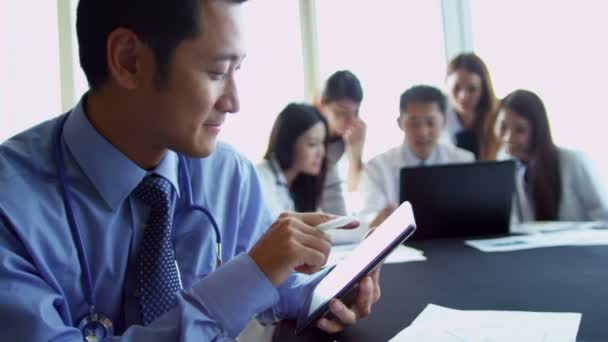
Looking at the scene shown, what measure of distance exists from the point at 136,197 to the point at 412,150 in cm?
191

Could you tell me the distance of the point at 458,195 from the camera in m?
1.64

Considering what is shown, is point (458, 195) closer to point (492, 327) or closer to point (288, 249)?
point (492, 327)

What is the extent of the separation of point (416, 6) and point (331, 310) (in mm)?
3181

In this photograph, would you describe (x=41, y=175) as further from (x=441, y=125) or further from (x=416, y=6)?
(x=416, y=6)

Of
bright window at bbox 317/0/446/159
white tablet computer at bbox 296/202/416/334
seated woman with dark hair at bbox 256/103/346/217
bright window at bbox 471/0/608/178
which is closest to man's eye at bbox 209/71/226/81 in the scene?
white tablet computer at bbox 296/202/416/334

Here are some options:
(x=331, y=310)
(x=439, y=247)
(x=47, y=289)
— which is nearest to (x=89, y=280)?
(x=47, y=289)

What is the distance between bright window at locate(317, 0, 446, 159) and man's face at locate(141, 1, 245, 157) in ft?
8.17

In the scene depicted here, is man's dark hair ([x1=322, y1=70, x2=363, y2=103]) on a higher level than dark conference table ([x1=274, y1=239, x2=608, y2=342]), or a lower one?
higher

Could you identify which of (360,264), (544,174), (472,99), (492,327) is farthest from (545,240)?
(472,99)

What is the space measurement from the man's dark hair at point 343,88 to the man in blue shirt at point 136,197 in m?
2.08

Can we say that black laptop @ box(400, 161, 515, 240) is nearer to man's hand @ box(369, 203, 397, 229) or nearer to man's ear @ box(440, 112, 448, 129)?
man's hand @ box(369, 203, 397, 229)

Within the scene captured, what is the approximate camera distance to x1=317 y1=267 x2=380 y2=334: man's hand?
82 centimetres

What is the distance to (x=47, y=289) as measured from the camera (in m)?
0.72

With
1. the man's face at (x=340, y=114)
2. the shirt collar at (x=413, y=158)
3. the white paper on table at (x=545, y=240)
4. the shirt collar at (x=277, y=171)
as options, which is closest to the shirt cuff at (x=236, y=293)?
the white paper on table at (x=545, y=240)
